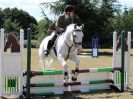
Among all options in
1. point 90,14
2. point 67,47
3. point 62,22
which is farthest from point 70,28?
point 90,14

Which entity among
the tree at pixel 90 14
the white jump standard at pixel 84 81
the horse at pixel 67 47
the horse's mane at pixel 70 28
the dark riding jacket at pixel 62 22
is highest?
the tree at pixel 90 14

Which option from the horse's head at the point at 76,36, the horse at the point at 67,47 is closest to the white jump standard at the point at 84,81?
the horse at the point at 67,47

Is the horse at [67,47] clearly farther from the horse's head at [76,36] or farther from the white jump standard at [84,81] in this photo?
the white jump standard at [84,81]

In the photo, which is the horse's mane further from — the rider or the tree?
the tree

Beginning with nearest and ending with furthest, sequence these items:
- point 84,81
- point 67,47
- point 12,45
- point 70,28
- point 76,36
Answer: point 12,45 → point 76,36 → point 70,28 → point 67,47 → point 84,81

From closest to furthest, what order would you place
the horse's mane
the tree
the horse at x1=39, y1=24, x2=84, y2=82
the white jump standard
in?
the white jump standard
the horse at x1=39, y1=24, x2=84, y2=82
the horse's mane
the tree

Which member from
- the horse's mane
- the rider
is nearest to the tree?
the rider

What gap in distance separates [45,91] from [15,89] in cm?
85

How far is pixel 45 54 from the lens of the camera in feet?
40.2

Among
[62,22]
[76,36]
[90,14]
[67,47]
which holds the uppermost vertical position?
[90,14]

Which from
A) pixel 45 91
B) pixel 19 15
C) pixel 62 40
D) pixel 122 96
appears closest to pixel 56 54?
pixel 62 40

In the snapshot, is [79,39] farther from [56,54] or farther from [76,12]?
[76,12]

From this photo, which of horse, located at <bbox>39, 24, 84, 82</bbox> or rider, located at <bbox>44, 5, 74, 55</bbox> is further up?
rider, located at <bbox>44, 5, 74, 55</bbox>

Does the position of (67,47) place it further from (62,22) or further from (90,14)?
(90,14)
